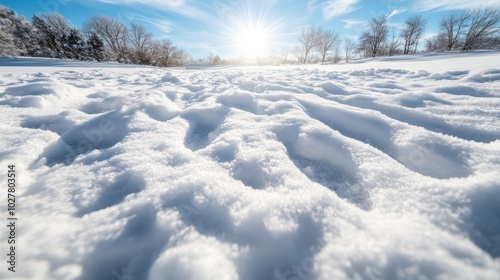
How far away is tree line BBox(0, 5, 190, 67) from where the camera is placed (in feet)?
49.8

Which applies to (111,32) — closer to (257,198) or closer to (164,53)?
(164,53)

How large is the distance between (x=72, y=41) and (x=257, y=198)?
2730cm

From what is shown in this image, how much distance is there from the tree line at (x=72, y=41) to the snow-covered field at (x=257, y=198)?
1531 centimetres

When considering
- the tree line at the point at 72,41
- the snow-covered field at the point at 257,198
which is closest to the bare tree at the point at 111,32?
the tree line at the point at 72,41

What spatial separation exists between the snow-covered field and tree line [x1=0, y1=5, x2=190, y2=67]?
15.3 meters

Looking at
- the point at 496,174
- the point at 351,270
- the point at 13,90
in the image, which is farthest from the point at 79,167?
the point at 13,90

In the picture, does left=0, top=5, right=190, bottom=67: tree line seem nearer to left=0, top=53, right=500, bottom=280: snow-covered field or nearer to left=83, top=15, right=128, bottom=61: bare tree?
left=83, top=15, right=128, bottom=61: bare tree

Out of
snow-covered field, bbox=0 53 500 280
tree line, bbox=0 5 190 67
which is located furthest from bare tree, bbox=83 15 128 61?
snow-covered field, bbox=0 53 500 280

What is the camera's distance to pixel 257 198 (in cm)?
71

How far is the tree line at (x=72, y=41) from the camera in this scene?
1516 cm

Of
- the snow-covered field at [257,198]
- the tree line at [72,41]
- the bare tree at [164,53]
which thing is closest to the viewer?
the snow-covered field at [257,198]

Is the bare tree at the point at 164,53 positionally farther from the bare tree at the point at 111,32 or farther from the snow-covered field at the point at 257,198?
the snow-covered field at the point at 257,198

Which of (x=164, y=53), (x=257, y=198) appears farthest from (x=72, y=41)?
(x=257, y=198)

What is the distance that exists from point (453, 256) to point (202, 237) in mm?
685
